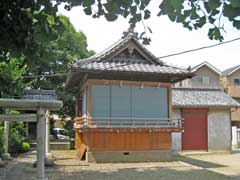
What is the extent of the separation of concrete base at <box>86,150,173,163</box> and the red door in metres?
5.99

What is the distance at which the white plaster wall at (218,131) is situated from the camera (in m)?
22.0

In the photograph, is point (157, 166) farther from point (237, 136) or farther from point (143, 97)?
point (237, 136)

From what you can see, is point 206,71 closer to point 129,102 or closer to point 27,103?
point 129,102

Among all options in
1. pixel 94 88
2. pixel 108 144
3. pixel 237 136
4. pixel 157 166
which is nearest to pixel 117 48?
pixel 94 88

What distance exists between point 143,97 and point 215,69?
19.4 meters

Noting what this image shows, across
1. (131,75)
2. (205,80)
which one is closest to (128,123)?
(131,75)

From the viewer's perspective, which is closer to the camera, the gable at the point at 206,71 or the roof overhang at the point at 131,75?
the roof overhang at the point at 131,75

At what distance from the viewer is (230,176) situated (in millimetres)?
11539

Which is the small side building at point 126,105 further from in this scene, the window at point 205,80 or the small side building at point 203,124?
the window at point 205,80

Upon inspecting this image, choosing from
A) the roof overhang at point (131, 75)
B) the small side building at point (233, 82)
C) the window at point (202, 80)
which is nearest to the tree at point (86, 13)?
the roof overhang at point (131, 75)

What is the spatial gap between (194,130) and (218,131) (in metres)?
1.46

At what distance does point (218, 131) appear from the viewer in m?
22.1

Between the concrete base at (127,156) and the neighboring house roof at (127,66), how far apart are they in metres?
3.17

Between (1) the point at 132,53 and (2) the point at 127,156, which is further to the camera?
(1) the point at 132,53
